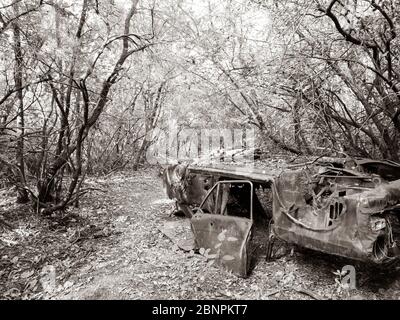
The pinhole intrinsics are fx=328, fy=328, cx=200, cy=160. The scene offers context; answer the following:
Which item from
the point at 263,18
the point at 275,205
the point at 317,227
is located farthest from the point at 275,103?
the point at 317,227

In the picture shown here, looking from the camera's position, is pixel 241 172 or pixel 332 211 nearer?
pixel 332 211

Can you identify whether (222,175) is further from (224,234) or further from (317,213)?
(317,213)

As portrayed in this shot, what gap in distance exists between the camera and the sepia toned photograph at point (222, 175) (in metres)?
4.08

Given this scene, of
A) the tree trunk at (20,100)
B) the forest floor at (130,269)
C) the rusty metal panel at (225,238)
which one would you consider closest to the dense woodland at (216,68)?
the tree trunk at (20,100)

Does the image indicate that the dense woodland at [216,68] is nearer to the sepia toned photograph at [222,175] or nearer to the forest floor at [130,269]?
the sepia toned photograph at [222,175]

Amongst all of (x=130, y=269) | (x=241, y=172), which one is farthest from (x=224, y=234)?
(x=130, y=269)

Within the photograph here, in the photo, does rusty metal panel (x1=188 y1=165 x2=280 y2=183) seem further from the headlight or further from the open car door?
the headlight

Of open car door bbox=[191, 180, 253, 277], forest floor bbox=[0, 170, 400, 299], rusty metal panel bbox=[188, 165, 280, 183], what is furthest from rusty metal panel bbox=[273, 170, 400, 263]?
forest floor bbox=[0, 170, 400, 299]

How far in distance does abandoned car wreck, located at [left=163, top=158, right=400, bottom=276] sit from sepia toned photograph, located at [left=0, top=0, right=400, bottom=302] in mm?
21

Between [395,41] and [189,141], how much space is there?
40.2 ft

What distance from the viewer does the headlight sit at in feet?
11.3

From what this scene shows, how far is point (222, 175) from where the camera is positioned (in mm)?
5359

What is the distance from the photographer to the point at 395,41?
538 cm

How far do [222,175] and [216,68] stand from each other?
4.13m
